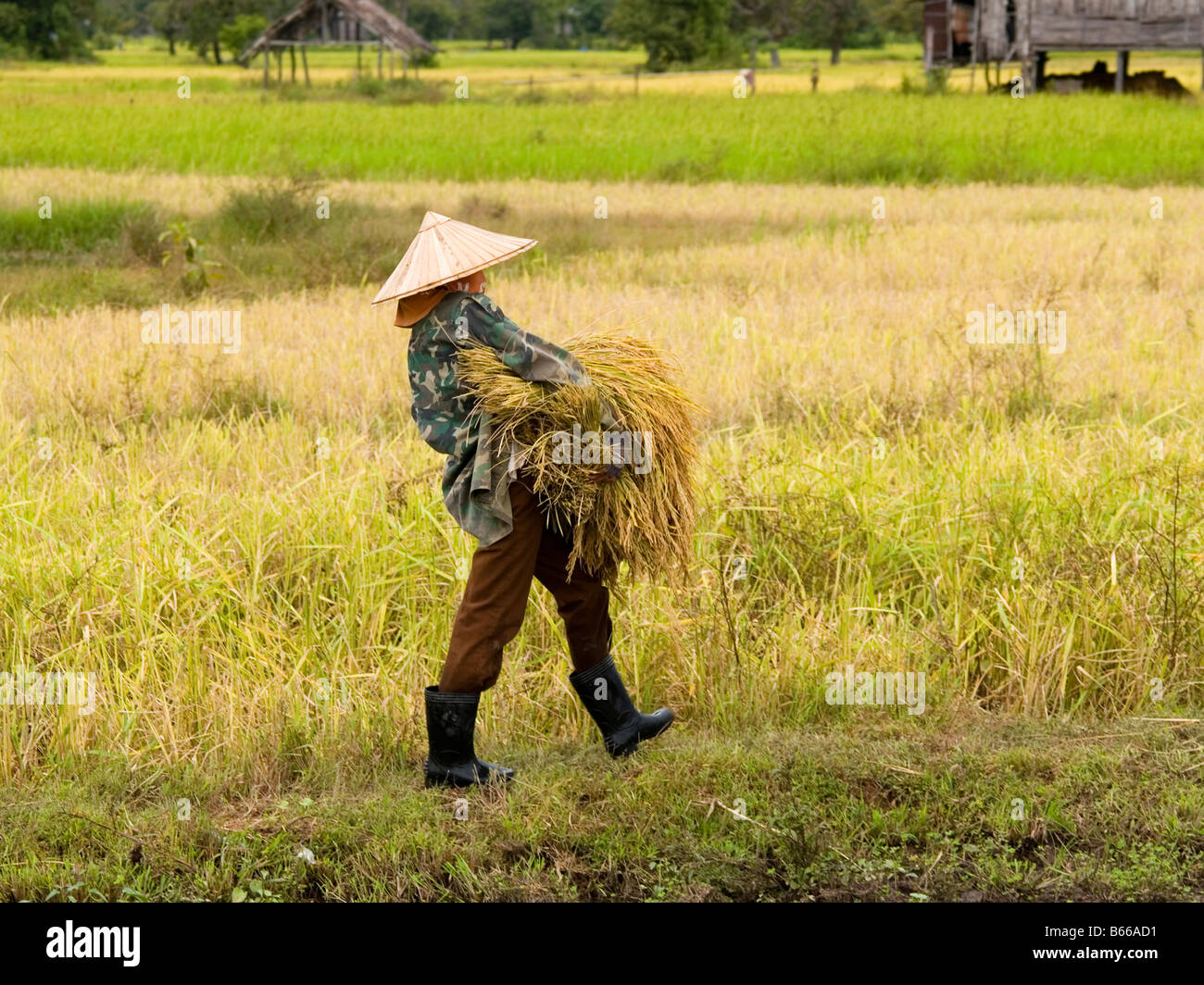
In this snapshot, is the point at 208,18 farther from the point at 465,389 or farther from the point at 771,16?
the point at 465,389

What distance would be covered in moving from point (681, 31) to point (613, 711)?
175 ft

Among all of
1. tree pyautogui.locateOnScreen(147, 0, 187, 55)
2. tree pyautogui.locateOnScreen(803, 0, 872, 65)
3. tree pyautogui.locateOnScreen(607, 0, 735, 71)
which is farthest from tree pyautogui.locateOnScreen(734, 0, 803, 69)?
tree pyautogui.locateOnScreen(147, 0, 187, 55)

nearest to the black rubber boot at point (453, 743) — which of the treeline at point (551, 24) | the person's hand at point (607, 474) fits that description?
the person's hand at point (607, 474)

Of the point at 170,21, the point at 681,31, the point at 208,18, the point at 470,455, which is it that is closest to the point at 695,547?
the point at 470,455

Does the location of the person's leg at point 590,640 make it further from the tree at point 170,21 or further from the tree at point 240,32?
the tree at point 170,21

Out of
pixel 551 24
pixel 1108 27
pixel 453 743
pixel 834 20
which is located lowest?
pixel 453 743

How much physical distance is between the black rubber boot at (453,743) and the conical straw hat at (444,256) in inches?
42.4

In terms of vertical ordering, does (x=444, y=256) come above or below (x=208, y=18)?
below

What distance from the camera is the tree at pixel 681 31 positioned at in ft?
175

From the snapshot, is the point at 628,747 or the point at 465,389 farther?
the point at 628,747

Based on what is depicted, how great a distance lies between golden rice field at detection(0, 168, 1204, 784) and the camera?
4410mm

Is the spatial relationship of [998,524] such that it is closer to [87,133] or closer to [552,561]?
[552,561]

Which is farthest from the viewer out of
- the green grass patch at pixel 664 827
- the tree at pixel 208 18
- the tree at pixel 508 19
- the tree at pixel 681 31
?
the tree at pixel 508 19

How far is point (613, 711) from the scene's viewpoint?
3986 millimetres
